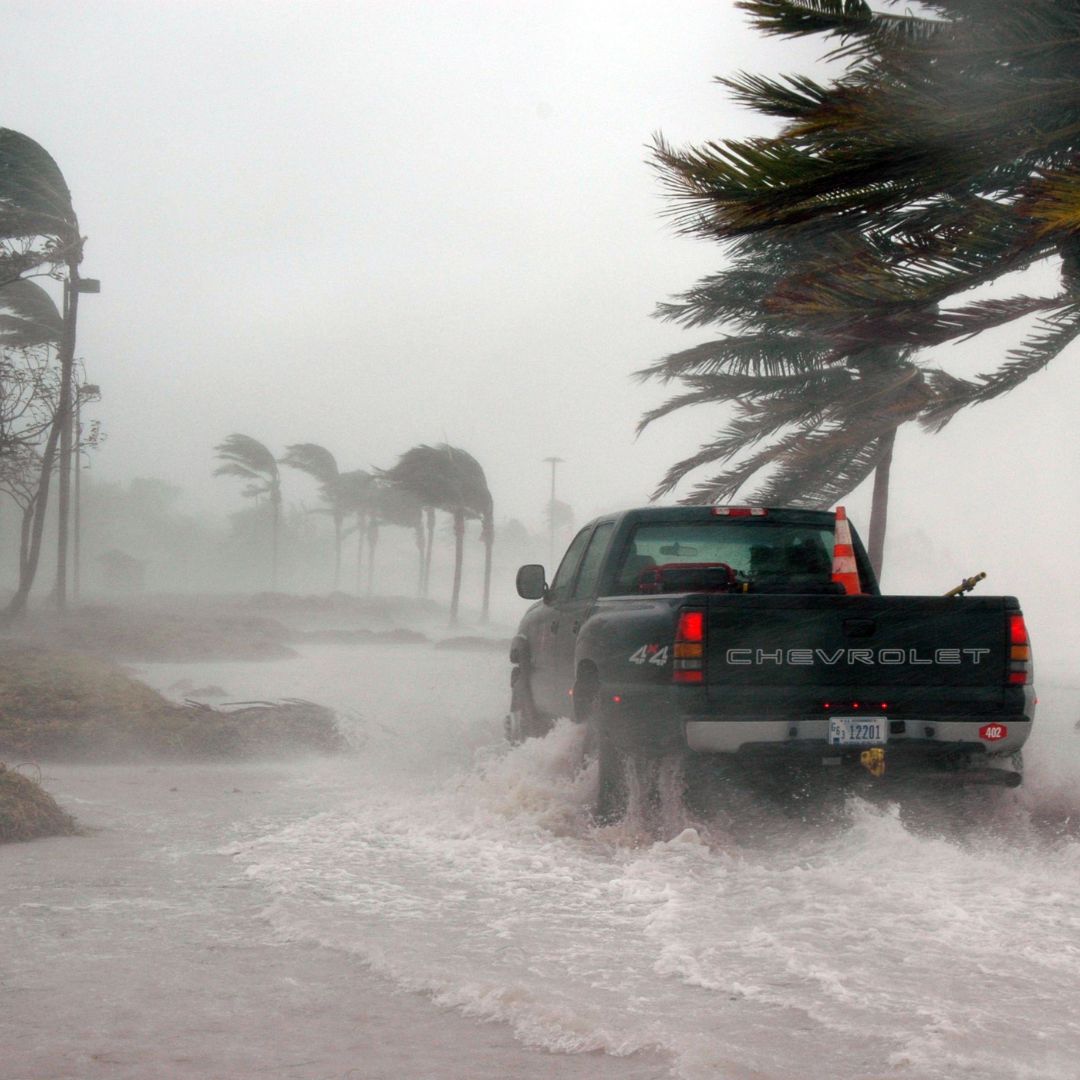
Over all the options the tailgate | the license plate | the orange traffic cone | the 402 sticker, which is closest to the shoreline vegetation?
the 402 sticker

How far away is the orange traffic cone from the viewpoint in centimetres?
805

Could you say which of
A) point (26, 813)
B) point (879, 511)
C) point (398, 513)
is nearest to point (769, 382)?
point (879, 511)

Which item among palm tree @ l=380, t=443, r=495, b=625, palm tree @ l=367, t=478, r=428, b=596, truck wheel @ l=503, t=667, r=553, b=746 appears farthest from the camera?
palm tree @ l=367, t=478, r=428, b=596

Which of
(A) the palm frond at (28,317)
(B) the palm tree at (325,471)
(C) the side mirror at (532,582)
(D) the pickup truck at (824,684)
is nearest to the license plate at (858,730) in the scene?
(D) the pickup truck at (824,684)

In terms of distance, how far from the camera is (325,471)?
76250 mm

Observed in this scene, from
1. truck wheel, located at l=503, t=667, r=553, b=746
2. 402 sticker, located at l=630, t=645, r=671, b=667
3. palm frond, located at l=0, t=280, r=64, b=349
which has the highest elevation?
palm frond, located at l=0, t=280, r=64, b=349

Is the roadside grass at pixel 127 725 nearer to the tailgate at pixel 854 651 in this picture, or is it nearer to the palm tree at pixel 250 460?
the tailgate at pixel 854 651

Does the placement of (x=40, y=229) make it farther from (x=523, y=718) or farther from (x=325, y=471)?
(x=325, y=471)

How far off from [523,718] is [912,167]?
Result: 4.81 m

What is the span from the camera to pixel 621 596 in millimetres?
7812

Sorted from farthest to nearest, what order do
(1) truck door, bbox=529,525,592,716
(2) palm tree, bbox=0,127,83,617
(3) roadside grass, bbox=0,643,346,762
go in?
(2) palm tree, bbox=0,127,83,617 → (3) roadside grass, bbox=0,643,346,762 → (1) truck door, bbox=529,525,592,716

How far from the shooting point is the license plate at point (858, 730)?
6.74m

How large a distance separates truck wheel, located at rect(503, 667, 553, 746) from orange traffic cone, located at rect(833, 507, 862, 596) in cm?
251

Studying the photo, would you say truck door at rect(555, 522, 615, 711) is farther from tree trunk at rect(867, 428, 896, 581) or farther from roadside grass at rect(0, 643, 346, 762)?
tree trunk at rect(867, 428, 896, 581)
